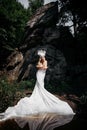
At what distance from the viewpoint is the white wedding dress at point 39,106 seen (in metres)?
12.2

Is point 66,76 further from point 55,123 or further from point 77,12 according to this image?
point 55,123

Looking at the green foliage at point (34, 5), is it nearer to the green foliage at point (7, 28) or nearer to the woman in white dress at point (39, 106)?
the green foliage at point (7, 28)

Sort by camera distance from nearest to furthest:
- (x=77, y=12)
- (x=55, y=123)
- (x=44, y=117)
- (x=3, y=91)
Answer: (x=55, y=123) < (x=44, y=117) < (x=3, y=91) < (x=77, y=12)

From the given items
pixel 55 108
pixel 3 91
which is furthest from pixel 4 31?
pixel 55 108

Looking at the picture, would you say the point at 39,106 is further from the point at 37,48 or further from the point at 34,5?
the point at 34,5

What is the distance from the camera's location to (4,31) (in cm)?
2650

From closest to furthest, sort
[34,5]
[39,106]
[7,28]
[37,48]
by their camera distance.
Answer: [39,106]
[37,48]
[7,28]
[34,5]

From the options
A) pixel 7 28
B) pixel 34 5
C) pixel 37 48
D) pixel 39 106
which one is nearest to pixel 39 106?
pixel 39 106

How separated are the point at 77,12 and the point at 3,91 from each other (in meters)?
12.5

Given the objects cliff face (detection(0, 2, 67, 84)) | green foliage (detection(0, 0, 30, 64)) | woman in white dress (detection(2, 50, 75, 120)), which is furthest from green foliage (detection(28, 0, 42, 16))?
woman in white dress (detection(2, 50, 75, 120))

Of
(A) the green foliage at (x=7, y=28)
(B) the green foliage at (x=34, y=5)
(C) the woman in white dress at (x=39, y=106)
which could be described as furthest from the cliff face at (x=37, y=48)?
(B) the green foliage at (x=34, y=5)

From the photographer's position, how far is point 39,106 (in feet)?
41.9

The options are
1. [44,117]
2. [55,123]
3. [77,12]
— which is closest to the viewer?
[55,123]

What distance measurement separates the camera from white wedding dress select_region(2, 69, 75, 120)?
40.1 feet
